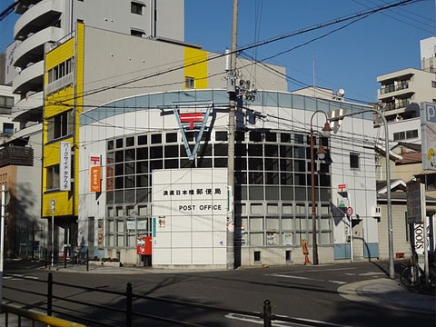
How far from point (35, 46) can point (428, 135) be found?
133 ft

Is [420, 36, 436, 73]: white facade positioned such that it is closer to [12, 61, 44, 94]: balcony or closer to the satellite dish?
the satellite dish

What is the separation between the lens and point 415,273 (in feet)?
58.0

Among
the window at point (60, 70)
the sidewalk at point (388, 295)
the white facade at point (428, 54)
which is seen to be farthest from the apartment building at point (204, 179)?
the white facade at point (428, 54)

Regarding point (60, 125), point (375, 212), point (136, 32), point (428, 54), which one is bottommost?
point (375, 212)

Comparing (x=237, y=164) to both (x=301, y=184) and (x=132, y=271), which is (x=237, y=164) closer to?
(x=301, y=184)

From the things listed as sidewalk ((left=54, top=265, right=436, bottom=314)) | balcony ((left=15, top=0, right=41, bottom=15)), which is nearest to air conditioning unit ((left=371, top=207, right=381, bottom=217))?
sidewalk ((left=54, top=265, right=436, bottom=314))

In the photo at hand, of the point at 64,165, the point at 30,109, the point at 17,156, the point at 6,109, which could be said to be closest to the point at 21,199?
the point at 17,156

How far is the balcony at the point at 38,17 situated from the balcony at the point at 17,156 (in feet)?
40.6

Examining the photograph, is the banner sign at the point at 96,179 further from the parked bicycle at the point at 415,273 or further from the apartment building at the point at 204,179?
the parked bicycle at the point at 415,273

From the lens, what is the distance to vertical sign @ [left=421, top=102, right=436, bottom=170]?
16406 millimetres

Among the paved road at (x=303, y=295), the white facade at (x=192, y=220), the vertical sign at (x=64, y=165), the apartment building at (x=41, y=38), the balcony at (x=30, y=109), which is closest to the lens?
the paved road at (x=303, y=295)

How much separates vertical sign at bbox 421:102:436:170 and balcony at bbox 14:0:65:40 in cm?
3815

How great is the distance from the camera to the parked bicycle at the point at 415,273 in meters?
17.5

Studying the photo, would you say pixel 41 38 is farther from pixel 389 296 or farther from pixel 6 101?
pixel 389 296
